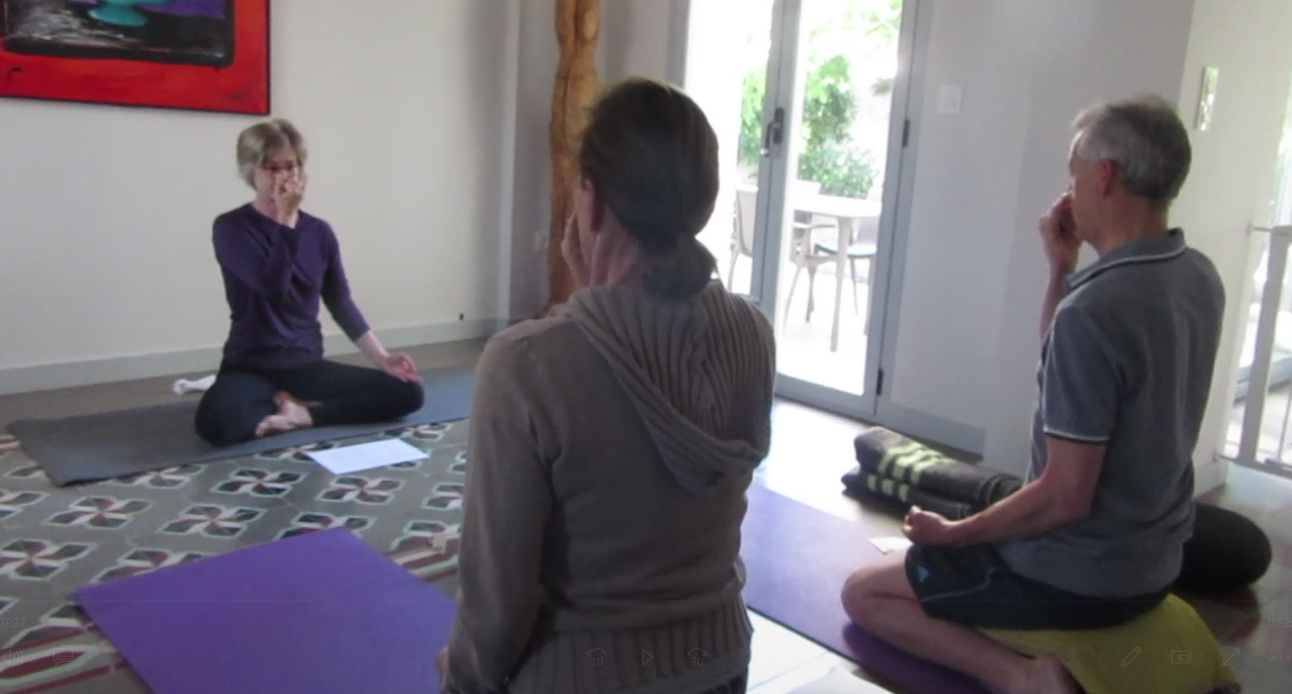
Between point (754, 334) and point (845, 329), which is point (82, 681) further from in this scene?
point (845, 329)

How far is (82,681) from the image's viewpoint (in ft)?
6.26

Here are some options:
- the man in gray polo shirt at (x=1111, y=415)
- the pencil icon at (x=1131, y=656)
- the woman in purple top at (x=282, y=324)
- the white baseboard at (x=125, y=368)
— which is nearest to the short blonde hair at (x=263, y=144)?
the woman in purple top at (x=282, y=324)

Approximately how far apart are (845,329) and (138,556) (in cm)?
293

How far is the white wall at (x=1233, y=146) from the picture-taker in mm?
2975

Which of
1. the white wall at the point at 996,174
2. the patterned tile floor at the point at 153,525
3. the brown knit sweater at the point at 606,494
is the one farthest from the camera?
the white wall at the point at 996,174

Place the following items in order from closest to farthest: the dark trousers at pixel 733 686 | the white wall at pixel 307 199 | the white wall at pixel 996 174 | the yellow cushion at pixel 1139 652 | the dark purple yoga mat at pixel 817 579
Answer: the dark trousers at pixel 733 686, the yellow cushion at pixel 1139 652, the dark purple yoga mat at pixel 817 579, the white wall at pixel 996 174, the white wall at pixel 307 199

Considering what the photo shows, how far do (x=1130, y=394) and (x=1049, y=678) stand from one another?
56 centimetres

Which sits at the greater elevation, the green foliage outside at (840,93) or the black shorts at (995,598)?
the green foliage outside at (840,93)

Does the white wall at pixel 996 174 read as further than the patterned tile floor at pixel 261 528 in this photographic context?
Yes

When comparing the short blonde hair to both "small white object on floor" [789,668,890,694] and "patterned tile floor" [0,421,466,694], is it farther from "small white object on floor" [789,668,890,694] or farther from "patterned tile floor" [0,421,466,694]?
"small white object on floor" [789,668,890,694]

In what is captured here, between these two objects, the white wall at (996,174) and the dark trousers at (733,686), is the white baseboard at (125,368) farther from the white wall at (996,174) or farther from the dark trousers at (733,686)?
the dark trousers at (733,686)

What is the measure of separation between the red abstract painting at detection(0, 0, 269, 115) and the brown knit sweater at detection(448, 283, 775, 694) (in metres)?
3.25

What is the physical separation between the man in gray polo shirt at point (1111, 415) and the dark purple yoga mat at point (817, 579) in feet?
0.60

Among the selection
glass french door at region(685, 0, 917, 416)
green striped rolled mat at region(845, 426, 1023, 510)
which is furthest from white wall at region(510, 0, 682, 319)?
green striped rolled mat at region(845, 426, 1023, 510)
